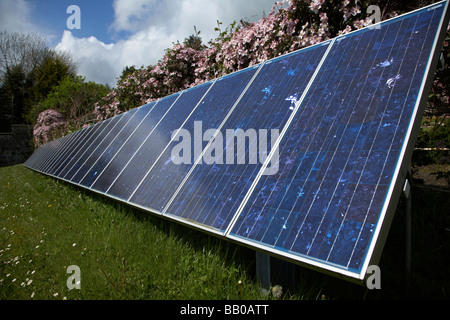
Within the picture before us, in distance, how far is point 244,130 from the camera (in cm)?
254

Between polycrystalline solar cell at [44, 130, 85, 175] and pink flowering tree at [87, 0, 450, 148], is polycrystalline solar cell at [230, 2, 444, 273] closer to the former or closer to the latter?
pink flowering tree at [87, 0, 450, 148]

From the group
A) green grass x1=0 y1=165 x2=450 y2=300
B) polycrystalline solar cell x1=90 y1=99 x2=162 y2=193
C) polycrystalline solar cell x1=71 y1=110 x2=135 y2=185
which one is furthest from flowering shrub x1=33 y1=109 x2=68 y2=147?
green grass x1=0 y1=165 x2=450 y2=300

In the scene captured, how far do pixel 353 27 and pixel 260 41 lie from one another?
1770 mm

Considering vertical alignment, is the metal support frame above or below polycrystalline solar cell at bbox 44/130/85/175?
below

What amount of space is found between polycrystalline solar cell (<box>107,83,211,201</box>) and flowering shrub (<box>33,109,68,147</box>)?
837 inches

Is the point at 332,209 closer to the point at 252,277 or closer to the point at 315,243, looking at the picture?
the point at 315,243

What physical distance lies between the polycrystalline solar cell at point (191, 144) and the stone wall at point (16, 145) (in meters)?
27.7

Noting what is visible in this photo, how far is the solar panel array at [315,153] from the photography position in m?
1.42

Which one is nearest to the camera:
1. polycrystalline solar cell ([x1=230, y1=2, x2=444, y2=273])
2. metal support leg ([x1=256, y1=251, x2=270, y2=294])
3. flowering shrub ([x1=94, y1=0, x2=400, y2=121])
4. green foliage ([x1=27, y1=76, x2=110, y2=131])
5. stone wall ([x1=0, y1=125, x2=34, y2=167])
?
polycrystalline solar cell ([x1=230, y1=2, x2=444, y2=273])

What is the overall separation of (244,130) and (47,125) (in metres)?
25.5

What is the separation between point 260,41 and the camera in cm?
564

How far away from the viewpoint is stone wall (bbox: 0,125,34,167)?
24922 mm
